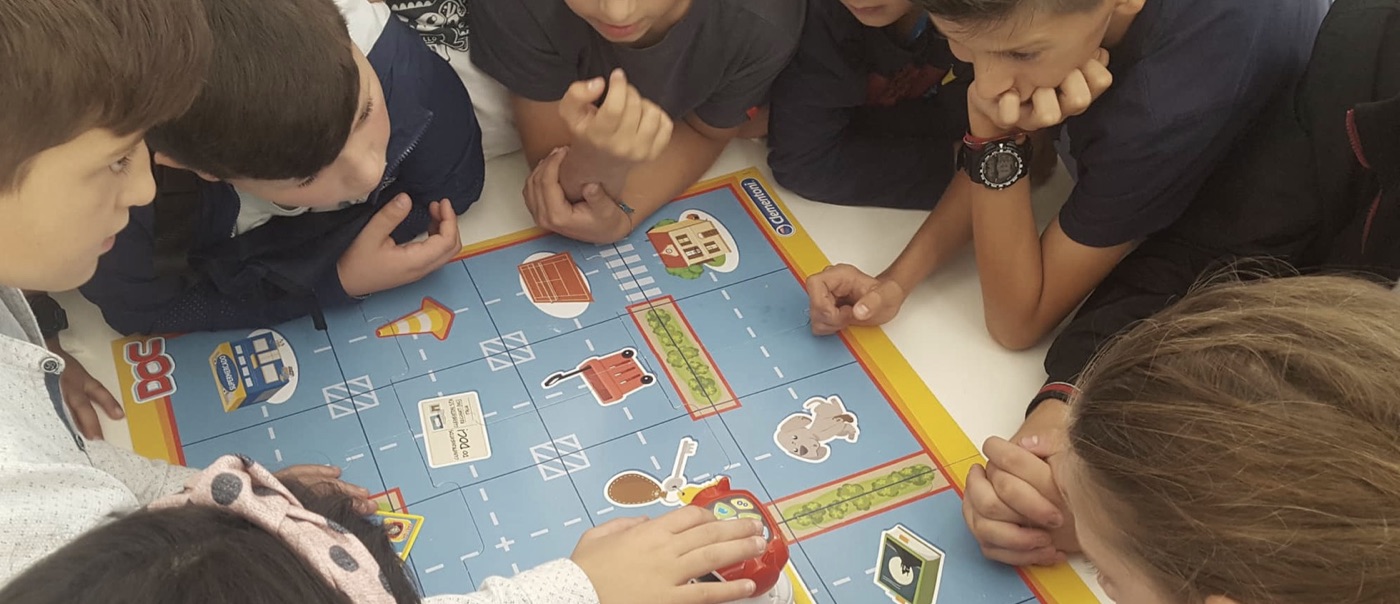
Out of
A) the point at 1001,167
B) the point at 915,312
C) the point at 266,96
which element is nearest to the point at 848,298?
the point at 915,312

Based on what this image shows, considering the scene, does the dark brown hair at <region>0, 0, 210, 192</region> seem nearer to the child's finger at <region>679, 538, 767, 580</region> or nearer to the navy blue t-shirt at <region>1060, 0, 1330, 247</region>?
the child's finger at <region>679, 538, 767, 580</region>

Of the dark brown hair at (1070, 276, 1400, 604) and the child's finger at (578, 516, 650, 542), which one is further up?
the dark brown hair at (1070, 276, 1400, 604)

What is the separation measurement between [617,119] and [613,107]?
0.02 meters

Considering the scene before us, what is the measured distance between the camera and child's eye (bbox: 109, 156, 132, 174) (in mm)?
711

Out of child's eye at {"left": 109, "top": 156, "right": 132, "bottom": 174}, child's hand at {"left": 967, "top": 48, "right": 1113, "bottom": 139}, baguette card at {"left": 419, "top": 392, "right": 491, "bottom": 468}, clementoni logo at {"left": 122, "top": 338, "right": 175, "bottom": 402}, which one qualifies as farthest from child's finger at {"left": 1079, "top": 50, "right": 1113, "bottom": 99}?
clementoni logo at {"left": 122, "top": 338, "right": 175, "bottom": 402}

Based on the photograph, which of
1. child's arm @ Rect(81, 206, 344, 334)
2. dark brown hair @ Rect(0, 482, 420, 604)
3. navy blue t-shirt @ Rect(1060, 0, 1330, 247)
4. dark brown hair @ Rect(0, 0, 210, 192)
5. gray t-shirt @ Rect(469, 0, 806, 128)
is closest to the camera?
dark brown hair @ Rect(0, 482, 420, 604)

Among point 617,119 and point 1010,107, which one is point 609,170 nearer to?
point 617,119

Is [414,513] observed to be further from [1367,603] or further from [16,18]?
[1367,603]

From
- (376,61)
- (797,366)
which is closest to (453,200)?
(376,61)

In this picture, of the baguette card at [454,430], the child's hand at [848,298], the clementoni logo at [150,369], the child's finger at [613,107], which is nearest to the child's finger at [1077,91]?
the child's hand at [848,298]

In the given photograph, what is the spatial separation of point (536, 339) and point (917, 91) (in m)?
0.49

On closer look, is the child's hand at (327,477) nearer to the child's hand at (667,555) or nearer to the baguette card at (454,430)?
the baguette card at (454,430)

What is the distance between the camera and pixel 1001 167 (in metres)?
0.97

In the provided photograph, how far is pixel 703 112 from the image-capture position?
116cm
